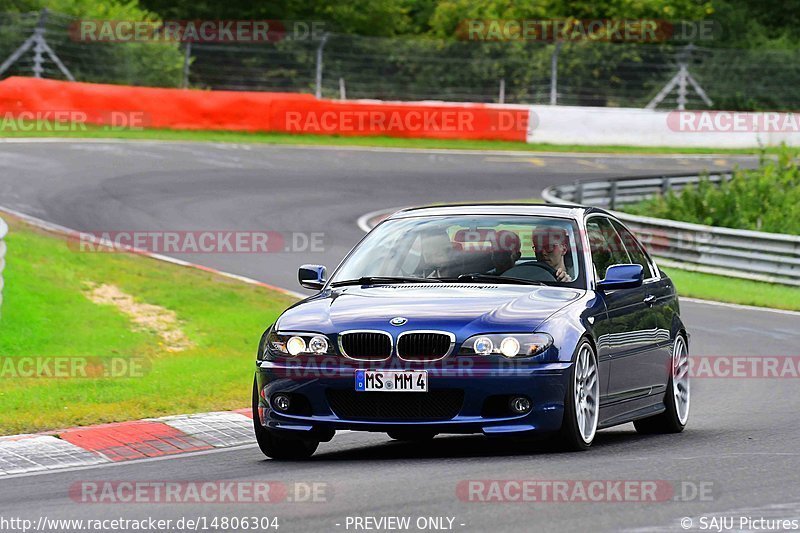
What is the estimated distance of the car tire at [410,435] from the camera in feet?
29.4

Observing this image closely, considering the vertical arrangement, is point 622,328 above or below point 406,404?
above

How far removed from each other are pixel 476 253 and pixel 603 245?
101 centimetres

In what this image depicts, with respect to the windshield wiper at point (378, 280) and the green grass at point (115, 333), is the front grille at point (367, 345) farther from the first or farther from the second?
the green grass at point (115, 333)

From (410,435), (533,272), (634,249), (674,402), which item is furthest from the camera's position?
(634,249)

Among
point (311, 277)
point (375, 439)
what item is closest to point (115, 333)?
point (375, 439)

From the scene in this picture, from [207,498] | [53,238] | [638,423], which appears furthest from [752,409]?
[53,238]

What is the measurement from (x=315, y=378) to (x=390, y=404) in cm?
46

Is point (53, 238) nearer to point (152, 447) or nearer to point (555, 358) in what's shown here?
point (152, 447)

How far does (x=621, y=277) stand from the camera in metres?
9.79

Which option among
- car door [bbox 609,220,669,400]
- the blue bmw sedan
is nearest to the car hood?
the blue bmw sedan

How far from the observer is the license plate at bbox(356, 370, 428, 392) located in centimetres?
874

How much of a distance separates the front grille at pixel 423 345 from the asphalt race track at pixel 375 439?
598 millimetres

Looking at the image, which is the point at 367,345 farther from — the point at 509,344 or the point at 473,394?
the point at 509,344

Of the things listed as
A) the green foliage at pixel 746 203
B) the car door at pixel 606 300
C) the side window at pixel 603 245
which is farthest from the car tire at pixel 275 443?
the green foliage at pixel 746 203
